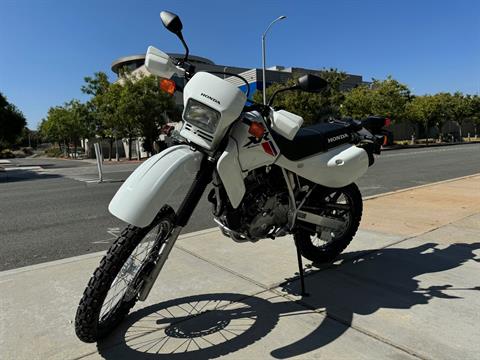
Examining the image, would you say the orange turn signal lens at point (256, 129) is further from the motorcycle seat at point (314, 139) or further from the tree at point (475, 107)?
the tree at point (475, 107)

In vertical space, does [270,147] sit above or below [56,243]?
above

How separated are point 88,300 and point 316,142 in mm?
2046

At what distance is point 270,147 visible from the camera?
288 centimetres

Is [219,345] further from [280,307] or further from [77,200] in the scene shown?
[77,200]

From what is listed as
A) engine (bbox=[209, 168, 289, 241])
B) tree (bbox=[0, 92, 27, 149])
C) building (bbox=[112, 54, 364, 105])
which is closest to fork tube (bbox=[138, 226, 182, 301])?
engine (bbox=[209, 168, 289, 241])

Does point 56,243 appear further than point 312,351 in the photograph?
Yes

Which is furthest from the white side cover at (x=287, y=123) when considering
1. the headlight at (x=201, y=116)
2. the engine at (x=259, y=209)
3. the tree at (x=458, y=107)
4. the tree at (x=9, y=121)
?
the tree at (x=458, y=107)

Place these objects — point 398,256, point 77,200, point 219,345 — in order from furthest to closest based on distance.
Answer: point 77,200, point 398,256, point 219,345

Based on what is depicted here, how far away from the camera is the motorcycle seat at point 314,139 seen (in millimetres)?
3048

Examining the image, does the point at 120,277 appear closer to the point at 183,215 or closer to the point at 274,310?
the point at 183,215

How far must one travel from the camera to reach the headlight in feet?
8.30

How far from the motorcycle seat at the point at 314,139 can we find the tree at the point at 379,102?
110 feet

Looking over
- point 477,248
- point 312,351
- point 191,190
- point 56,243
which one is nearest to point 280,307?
point 312,351

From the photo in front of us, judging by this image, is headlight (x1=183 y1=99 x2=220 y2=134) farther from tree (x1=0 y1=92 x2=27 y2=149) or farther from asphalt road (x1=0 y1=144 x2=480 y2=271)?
tree (x1=0 y1=92 x2=27 y2=149)
